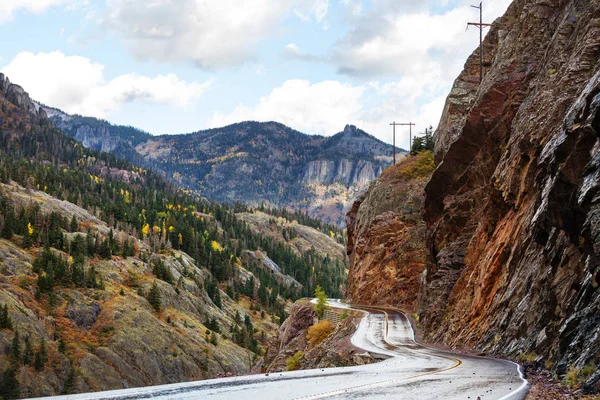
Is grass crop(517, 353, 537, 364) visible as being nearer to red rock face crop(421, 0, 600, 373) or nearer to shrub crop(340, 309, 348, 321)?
red rock face crop(421, 0, 600, 373)

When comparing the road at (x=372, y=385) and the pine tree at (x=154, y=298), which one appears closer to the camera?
the road at (x=372, y=385)

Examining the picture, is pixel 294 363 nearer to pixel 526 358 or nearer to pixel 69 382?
pixel 526 358

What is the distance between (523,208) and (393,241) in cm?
3147

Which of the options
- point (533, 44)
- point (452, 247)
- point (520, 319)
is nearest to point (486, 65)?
point (533, 44)

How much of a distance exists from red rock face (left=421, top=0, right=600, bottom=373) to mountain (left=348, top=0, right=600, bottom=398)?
75 millimetres

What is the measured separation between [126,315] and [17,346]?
27.7 meters

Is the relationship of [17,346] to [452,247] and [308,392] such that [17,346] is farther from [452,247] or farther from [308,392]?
[308,392]

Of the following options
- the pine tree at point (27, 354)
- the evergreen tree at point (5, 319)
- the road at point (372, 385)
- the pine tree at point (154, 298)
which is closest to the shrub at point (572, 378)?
the road at point (372, 385)

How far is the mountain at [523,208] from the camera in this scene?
16938mm

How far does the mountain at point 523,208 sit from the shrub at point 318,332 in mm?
8673

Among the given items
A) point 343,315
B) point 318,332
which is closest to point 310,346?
point 318,332

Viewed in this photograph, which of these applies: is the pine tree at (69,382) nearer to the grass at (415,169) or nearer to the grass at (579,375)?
the grass at (415,169)

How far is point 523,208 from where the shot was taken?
1096 inches

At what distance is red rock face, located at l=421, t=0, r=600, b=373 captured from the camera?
56.7ft
